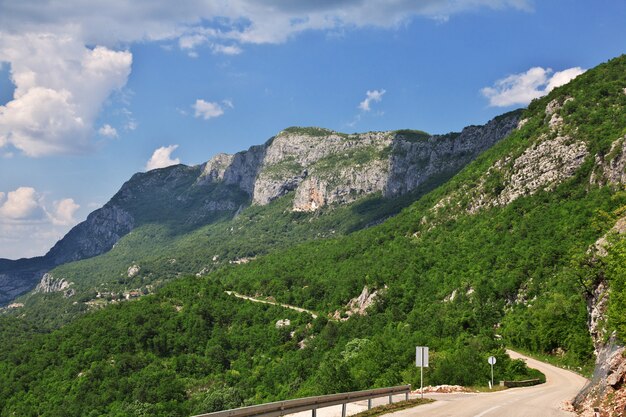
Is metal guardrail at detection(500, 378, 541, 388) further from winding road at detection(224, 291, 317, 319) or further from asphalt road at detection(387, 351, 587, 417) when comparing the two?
winding road at detection(224, 291, 317, 319)

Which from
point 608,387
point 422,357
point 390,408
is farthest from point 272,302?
point 608,387

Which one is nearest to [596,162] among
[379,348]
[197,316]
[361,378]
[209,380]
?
[379,348]

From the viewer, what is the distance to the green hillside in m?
68.2

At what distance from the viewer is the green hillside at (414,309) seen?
6825cm

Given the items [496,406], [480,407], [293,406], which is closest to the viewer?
[293,406]

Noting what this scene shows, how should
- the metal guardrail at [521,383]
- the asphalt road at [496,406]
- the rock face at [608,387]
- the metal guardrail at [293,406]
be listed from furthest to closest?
the metal guardrail at [521,383] → the asphalt road at [496,406] → the rock face at [608,387] → the metal guardrail at [293,406]

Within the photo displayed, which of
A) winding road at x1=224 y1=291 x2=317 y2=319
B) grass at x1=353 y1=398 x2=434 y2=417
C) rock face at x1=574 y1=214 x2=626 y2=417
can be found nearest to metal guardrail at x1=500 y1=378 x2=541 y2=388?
rock face at x1=574 y1=214 x2=626 y2=417

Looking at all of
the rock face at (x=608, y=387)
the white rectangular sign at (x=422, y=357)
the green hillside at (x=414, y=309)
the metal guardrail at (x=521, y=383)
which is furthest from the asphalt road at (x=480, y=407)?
the green hillside at (x=414, y=309)

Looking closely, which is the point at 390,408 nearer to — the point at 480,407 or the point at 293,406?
the point at 480,407

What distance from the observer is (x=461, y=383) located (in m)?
42.7

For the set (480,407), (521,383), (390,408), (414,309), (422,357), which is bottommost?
(521,383)

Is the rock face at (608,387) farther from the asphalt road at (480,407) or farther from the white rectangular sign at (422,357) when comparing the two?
the white rectangular sign at (422,357)

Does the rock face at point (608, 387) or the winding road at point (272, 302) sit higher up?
the rock face at point (608, 387)

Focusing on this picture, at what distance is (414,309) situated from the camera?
357 feet
